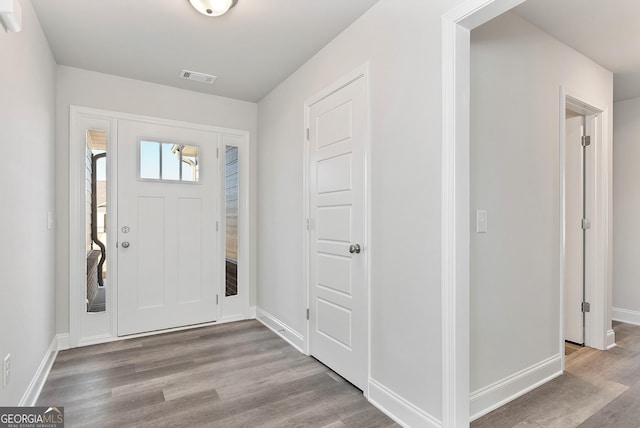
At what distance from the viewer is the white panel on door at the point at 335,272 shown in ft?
7.80

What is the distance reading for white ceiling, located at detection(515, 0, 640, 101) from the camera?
2.10 meters

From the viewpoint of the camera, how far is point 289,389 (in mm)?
2260

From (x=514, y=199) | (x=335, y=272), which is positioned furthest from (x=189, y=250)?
(x=514, y=199)

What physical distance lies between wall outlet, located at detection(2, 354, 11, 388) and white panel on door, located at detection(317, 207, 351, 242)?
1.93 m

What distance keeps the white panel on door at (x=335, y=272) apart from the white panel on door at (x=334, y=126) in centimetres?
88

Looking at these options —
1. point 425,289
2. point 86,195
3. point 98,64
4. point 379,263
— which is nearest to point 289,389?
point 379,263

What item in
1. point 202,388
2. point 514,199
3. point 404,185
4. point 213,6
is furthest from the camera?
point 202,388

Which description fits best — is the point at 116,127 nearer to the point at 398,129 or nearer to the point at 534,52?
the point at 398,129

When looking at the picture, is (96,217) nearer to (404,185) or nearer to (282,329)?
(282,329)

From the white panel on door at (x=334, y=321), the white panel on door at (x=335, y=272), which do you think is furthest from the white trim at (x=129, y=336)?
the white panel on door at (x=335, y=272)

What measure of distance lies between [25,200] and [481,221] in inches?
106

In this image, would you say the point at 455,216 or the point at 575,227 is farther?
the point at 575,227

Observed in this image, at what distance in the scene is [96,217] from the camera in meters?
3.14

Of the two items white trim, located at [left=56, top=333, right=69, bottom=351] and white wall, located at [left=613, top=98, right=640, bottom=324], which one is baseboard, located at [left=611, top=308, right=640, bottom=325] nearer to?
white wall, located at [left=613, top=98, right=640, bottom=324]
